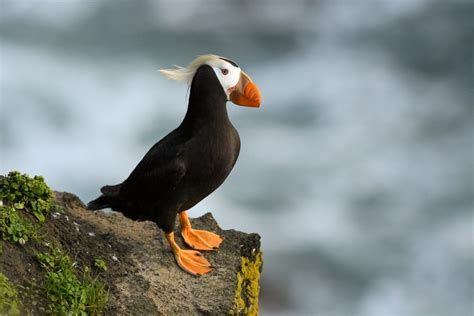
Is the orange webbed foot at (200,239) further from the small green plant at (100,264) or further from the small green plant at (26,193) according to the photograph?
the small green plant at (26,193)

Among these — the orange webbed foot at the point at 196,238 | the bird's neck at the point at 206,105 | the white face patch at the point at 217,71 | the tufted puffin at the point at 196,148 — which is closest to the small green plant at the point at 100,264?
the tufted puffin at the point at 196,148

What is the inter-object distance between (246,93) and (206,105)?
1.02 ft

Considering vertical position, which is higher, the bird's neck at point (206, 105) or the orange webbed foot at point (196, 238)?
the bird's neck at point (206, 105)

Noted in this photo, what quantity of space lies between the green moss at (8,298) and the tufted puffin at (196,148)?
1308 millimetres

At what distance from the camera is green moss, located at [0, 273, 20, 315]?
17.5 feet

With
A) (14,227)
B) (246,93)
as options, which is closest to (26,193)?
(14,227)

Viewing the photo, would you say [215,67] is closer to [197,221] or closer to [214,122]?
[214,122]

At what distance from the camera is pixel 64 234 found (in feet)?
21.6

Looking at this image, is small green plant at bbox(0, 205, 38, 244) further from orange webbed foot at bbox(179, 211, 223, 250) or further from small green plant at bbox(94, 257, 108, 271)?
orange webbed foot at bbox(179, 211, 223, 250)

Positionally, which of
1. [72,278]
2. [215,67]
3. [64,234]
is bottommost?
[72,278]

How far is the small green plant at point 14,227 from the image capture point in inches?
238

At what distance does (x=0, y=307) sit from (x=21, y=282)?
46cm

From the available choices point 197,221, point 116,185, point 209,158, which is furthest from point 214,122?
point 197,221

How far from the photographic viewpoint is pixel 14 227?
6.09 m
